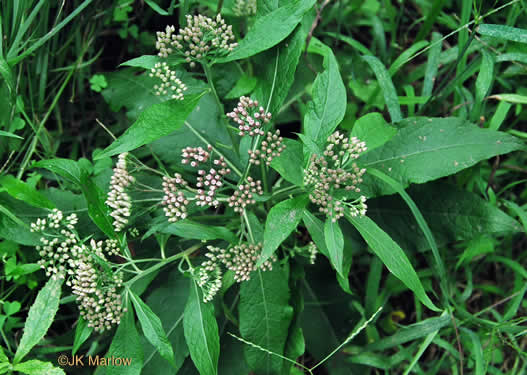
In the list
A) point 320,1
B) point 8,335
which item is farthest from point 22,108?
point 320,1

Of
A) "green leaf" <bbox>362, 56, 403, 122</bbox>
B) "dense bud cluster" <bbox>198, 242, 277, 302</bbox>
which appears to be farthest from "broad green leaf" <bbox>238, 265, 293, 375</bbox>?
"green leaf" <bbox>362, 56, 403, 122</bbox>

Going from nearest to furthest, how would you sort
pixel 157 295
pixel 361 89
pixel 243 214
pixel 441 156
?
pixel 243 214 → pixel 441 156 → pixel 157 295 → pixel 361 89

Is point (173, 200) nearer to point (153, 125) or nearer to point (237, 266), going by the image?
point (153, 125)

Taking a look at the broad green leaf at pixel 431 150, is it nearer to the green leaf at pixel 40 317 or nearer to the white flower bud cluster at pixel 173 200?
the white flower bud cluster at pixel 173 200

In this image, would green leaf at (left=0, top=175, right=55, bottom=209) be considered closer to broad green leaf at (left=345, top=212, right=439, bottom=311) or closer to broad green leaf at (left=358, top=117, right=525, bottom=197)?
broad green leaf at (left=345, top=212, right=439, bottom=311)

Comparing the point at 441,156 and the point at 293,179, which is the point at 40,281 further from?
the point at 441,156

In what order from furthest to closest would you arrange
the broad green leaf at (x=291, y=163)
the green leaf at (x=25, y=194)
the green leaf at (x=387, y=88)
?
the green leaf at (x=387, y=88) → the green leaf at (x=25, y=194) → the broad green leaf at (x=291, y=163)

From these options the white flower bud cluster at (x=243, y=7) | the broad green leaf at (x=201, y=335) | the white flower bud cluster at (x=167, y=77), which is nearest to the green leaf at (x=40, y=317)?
the broad green leaf at (x=201, y=335)
